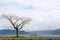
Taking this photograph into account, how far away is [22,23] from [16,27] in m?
1.91

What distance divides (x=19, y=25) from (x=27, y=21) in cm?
283

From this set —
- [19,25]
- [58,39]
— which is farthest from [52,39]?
[19,25]

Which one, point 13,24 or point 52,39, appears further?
point 13,24

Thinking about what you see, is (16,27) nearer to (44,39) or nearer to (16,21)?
(16,21)

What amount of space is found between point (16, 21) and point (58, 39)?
69.6 ft

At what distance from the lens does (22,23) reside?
64625 mm

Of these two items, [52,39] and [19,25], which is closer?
[52,39]

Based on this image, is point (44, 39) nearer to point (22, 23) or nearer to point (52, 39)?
point (52, 39)

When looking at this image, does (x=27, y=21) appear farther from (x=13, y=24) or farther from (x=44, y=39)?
(x=44, y=39)

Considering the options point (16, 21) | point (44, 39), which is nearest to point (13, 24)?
point (16, 21)

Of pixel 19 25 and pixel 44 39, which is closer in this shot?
pixel 44 39

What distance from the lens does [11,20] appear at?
6450cm

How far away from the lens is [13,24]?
2512 inches

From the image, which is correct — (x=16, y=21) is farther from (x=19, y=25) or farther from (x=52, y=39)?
(x=52, y=39)
